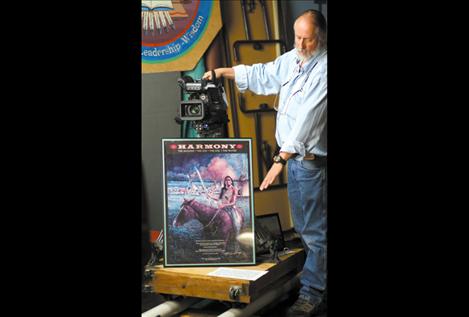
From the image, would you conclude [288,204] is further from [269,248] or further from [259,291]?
[259,291]

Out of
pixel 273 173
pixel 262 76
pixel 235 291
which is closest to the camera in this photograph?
pixel 235 291

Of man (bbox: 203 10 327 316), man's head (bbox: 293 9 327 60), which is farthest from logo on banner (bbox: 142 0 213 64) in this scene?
man's head (bbox: 293 9 327 60)

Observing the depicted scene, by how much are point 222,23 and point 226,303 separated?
4.87 ft

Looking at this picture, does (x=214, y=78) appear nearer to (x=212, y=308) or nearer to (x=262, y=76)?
(x=262, y=76)

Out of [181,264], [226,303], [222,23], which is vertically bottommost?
[226,303]

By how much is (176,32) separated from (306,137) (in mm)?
886

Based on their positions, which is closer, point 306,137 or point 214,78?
point 306,137

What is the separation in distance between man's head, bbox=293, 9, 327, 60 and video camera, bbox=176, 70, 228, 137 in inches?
20.1

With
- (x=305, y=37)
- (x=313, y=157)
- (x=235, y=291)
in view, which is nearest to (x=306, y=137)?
(x=313, y=157)

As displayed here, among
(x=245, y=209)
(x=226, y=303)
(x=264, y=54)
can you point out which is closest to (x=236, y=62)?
(x=264, y=54)

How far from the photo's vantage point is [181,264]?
3229 mm

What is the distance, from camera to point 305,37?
3188mm

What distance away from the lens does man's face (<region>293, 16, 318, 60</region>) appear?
10.4 feet

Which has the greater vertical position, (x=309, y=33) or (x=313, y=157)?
(x=309, y=33)
